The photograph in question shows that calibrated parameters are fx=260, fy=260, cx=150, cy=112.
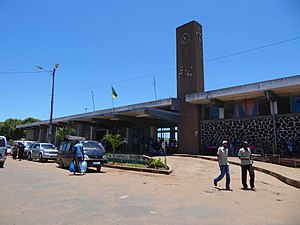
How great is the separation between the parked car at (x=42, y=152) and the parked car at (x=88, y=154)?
5.67 m

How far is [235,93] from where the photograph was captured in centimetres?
1820

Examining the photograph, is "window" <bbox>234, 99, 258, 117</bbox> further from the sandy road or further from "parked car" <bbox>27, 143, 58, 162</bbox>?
"parked car" <bbox>27, 143, 58, 162</bbox>

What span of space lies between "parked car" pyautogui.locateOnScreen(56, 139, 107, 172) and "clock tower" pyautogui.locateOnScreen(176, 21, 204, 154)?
31.0 ft

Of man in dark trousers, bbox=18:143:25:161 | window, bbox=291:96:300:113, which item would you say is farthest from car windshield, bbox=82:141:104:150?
window, bbox=291:96:300:113

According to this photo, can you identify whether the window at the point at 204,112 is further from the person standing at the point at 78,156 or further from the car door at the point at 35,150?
the car door at the point at 35,150

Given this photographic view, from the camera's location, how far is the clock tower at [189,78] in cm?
2180

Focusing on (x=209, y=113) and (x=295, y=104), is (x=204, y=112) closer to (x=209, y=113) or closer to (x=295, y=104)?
(x=209, y=113)

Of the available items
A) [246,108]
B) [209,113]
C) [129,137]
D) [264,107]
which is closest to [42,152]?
[129,137]

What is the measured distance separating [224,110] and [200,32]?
26.4ft

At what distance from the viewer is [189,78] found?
22.5m

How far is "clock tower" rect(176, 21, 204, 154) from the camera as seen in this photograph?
2180 cm

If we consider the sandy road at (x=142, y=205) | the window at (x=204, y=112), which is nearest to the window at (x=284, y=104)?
the window at (x=204, y=112)

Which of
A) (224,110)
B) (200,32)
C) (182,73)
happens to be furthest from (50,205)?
(200,32)

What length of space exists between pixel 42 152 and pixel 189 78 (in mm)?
13660
